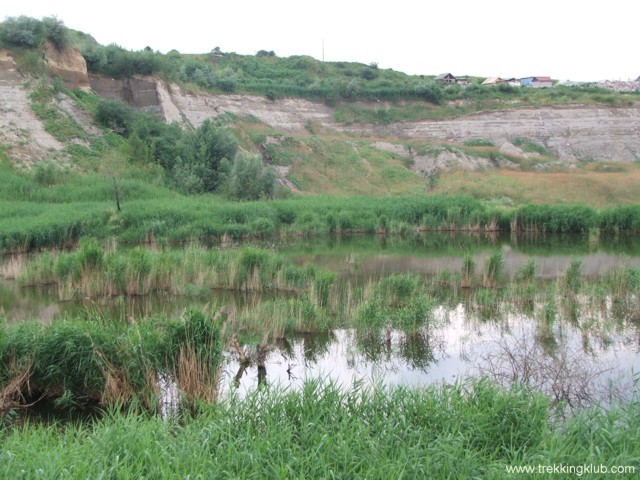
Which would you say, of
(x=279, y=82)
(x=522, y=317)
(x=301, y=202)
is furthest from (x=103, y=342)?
(x=279, y=82)

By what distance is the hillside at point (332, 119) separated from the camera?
36.5 meters

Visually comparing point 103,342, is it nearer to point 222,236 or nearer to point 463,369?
point 463,369

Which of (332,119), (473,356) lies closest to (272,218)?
(473,356)

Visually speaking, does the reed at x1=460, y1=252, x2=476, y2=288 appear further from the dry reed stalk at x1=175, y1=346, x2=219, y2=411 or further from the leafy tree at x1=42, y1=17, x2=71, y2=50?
the leafy tree at x1=42, y1=17, x2=71, y2=50

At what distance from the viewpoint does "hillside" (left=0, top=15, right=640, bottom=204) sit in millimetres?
36500

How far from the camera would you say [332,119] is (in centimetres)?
6003

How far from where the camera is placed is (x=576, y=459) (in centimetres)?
507

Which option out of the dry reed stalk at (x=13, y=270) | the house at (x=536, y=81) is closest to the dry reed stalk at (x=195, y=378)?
the dry reed stalk at (x=13, y=270)

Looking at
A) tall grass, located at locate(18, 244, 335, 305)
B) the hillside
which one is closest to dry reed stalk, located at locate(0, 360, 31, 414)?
tall grass, located at locate(18, 244, 335, 305)

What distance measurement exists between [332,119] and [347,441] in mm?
56377

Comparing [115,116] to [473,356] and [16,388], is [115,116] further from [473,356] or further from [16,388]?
[473,356]

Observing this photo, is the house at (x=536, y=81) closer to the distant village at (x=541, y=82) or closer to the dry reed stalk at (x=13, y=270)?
the distant village at (x=541, y=82)

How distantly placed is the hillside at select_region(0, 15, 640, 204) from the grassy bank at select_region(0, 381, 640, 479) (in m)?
30.1

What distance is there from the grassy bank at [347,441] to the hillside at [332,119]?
30134 mm
